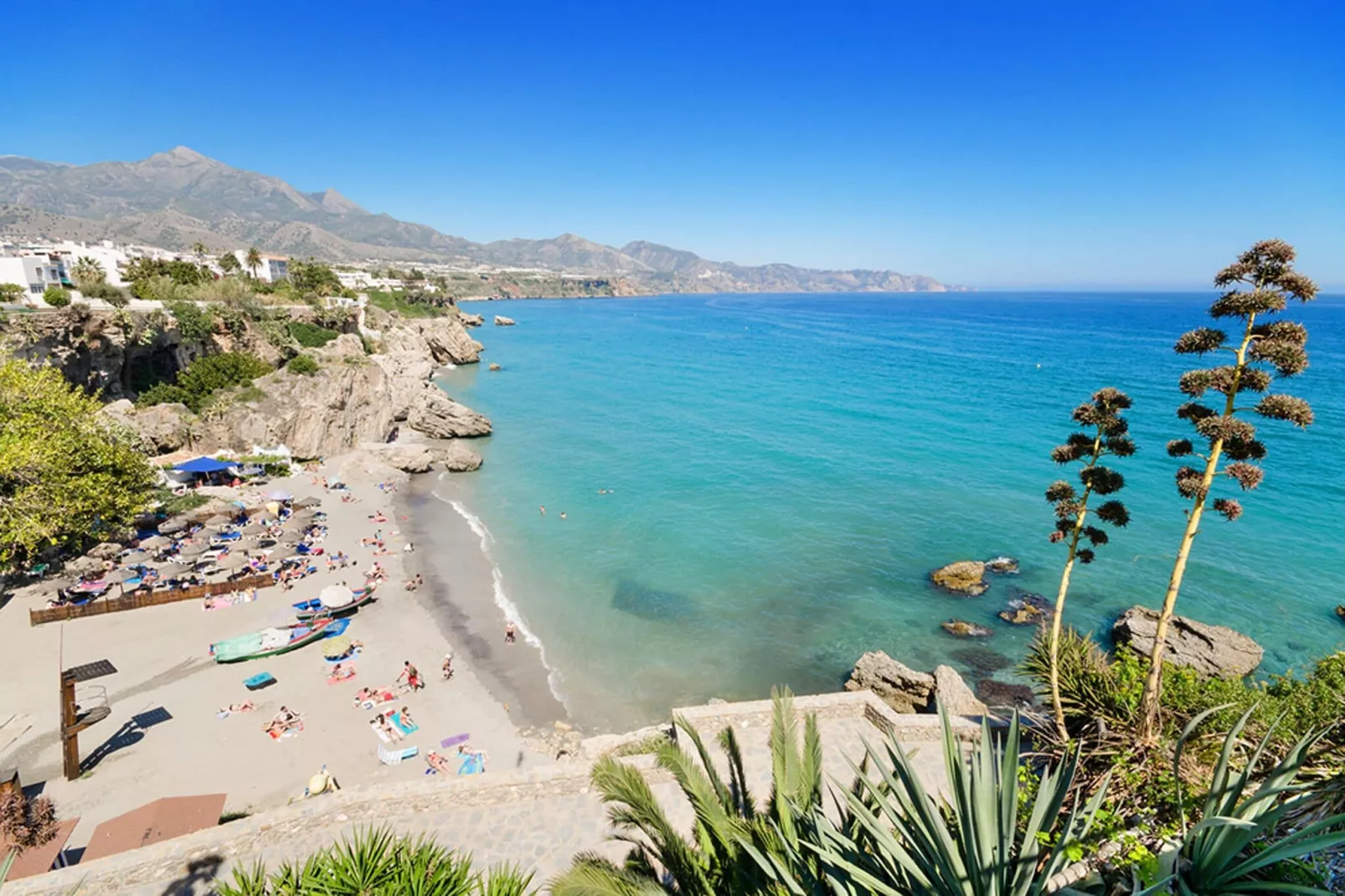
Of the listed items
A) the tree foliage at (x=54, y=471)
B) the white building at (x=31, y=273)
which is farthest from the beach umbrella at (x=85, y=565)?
the white building at (x=31, y=273)

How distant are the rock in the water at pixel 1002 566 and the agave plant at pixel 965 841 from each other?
23.3m

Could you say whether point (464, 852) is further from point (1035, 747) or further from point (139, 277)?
point (139, 277)

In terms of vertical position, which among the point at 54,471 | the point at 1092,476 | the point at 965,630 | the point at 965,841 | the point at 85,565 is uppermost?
the point at 1092,476

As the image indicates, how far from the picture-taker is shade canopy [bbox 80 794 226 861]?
10.7 metres

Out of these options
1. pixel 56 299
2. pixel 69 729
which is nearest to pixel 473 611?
pixel 69 729

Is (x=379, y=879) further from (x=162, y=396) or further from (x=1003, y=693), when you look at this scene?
(x=162, y=396)

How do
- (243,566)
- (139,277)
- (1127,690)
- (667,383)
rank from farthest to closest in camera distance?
(667,383), (139,277), (243,566), (1127,690)

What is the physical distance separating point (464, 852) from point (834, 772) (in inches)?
269

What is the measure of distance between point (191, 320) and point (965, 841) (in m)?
47.5

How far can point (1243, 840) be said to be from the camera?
13.5 feet

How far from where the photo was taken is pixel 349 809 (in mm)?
10164

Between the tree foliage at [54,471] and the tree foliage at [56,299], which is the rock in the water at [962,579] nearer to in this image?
the tree foliage at [54,471]

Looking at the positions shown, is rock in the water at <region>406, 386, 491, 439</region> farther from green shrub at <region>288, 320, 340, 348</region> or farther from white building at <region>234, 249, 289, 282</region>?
white building at <region>234, 249, 289, 282</region>

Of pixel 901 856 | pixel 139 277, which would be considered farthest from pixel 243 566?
pixel 139 277
